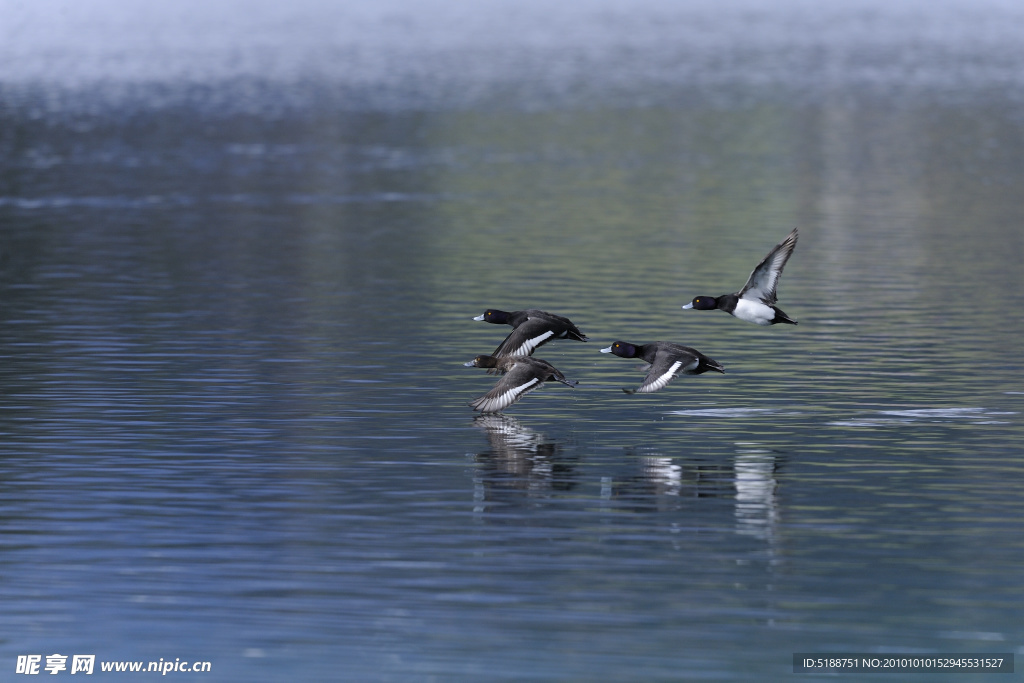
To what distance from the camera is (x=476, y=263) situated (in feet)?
176

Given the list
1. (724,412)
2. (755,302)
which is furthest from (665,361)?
(755,302)

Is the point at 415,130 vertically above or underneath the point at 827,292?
above

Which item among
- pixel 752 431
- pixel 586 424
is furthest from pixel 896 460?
pixel 586 424

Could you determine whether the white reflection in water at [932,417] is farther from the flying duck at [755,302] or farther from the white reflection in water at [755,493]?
the white reflection in water at [755,493]

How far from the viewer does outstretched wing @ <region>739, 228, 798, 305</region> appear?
1251 inches

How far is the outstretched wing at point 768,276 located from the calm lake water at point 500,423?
6.41 feet

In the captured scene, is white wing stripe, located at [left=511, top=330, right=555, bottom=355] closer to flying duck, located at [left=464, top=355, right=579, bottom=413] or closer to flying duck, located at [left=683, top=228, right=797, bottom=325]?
flying duck, located at [left=464, top=355, right=579, bottom=413]

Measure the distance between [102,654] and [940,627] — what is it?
9.00 metres

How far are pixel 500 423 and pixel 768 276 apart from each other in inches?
227

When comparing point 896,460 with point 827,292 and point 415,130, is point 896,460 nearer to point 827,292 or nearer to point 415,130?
point 827,292

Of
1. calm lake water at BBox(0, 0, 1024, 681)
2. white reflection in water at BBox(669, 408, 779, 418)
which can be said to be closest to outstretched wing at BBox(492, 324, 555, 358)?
calm lake water at BBox(0, 0, 1024, 681)

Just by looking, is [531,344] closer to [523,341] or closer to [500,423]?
[523,341]

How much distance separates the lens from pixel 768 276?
106 ft

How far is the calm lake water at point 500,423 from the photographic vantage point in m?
19.3
